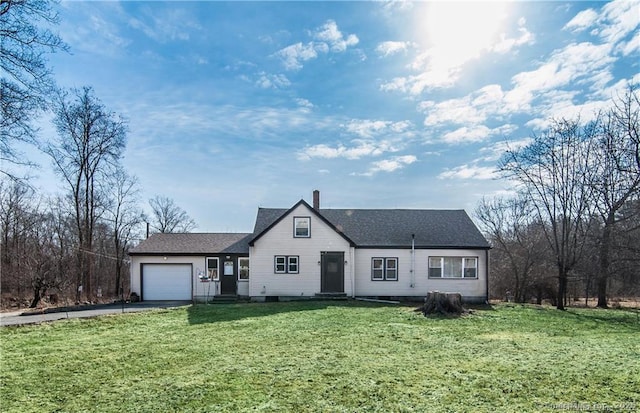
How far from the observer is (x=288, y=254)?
2088cm

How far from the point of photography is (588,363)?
7.27 metres

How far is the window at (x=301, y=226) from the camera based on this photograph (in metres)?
20.9

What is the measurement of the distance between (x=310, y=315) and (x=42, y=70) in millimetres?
11254

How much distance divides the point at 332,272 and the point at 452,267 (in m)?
6.35

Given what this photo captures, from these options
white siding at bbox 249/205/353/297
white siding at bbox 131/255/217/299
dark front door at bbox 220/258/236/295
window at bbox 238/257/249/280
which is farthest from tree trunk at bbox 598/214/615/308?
white siding at bbox 131/255/217/299

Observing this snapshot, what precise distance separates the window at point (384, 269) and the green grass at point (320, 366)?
27.2 ft

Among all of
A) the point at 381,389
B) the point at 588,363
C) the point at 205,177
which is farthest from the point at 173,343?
the point at 205,177

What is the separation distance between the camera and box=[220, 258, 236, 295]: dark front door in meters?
22.2

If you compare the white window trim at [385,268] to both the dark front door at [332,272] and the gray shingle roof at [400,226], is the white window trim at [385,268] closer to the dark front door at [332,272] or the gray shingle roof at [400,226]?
the gray shingle roof at [400,226]

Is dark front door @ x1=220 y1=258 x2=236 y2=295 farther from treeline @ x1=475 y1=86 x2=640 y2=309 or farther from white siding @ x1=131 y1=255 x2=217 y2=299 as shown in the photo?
treeline @ x1=475 y1=86 x2=640 y2=309

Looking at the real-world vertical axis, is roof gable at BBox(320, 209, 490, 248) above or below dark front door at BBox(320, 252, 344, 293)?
above

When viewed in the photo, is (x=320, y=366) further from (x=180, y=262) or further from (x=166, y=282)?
(x=166, y=282)

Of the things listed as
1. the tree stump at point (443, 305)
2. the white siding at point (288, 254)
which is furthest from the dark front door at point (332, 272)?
the tree stump at point (443, 305)

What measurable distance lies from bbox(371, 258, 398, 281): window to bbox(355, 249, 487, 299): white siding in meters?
0.16
